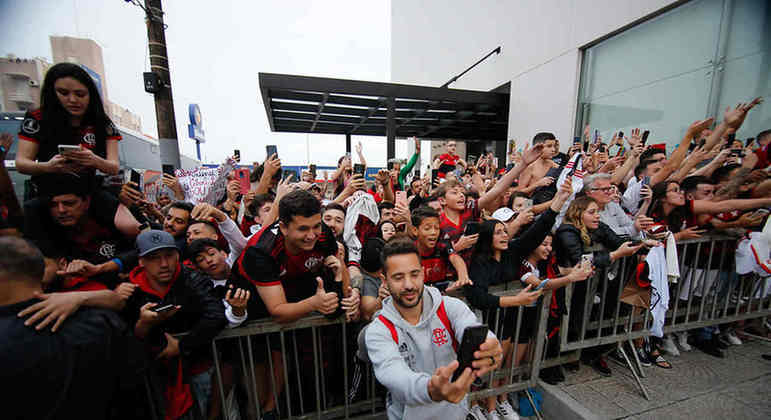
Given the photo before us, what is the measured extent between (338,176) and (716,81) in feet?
27.9

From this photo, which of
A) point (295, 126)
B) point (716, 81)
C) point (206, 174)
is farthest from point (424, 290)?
point (295, 126)

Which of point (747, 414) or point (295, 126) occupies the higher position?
point (295, 126)

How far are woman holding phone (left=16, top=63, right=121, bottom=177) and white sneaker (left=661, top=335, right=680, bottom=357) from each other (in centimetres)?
607

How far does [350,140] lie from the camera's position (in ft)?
58.2

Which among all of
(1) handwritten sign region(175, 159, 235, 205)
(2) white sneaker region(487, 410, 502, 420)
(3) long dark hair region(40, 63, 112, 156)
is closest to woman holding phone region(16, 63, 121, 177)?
→ (3) long dark hair region(40, 63, 112, 156)

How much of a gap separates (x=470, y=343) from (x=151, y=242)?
2207 mm

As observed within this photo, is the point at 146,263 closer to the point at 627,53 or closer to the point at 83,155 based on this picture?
the point at 83,155

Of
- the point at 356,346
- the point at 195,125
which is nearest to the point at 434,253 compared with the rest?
the point at 356,346

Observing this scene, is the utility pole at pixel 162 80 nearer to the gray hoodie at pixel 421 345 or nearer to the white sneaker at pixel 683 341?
the gray hoodie at pixel 421 345

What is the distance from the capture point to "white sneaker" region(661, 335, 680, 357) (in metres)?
3.27

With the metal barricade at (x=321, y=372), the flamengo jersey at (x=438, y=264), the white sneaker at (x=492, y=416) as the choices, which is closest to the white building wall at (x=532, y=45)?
the flamengo jersey at (x=438, y=264)

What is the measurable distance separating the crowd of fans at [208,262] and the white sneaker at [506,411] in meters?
0.02

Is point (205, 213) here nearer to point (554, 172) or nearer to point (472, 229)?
point (472, 229)

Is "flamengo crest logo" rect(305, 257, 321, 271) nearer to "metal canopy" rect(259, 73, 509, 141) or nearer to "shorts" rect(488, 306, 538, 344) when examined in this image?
"shorts" rect(488, 306, 538, 344)
